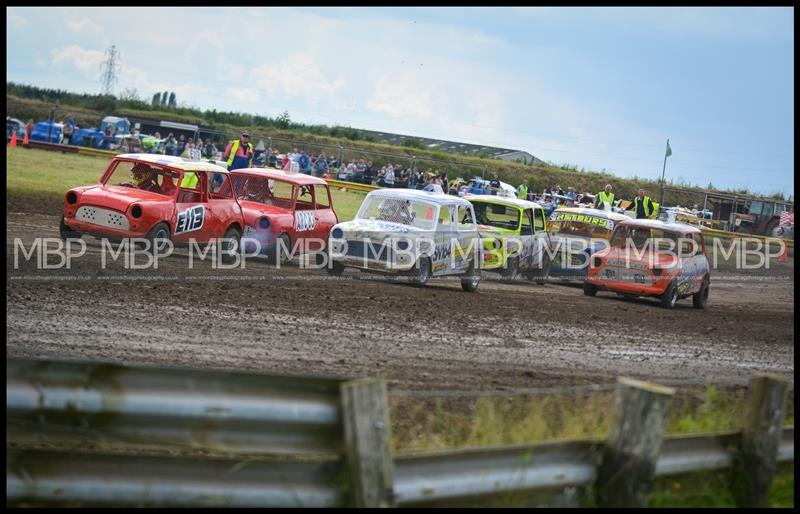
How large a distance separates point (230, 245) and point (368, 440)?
13.7 metres

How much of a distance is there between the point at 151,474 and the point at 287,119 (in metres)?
62.3

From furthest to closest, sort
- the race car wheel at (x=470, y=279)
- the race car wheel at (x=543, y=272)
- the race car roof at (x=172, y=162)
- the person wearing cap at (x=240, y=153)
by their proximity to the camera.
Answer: the person wearing cap at (x=240, y=153)
the race car wheel at (x=543, y=272)
the race car wheel at (x=470, y=279)
the race car roof at (x=172, y=162)

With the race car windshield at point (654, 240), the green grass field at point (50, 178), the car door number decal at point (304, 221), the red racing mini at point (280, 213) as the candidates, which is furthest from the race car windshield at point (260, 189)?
the race car windshield at point (654, 240)

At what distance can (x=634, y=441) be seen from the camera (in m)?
4.88

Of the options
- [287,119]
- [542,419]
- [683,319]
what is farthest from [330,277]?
[287,119]

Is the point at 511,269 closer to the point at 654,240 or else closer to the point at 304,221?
the point at 654,240

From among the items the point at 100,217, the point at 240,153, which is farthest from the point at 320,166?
the point at 100,217

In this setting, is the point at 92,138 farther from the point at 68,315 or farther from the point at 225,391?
the point at 225,391

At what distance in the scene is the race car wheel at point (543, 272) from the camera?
20.3m

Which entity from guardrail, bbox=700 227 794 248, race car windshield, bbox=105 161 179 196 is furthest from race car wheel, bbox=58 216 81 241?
guardrail, bbox=700 227 794 248

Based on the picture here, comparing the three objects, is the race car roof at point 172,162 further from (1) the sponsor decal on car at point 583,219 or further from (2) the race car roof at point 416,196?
(1) the sponsor decal on car at point 583,219

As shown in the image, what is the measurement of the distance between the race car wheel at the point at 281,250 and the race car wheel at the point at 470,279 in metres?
3.15

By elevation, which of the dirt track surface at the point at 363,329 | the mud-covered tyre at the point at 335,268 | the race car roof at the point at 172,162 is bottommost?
the dirt track surface at the point at 363,329

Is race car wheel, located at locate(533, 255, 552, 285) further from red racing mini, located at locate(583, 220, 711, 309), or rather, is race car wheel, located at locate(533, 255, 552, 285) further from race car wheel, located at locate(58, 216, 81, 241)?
race car wheel, located at locate(58, 216, 81, 241)
